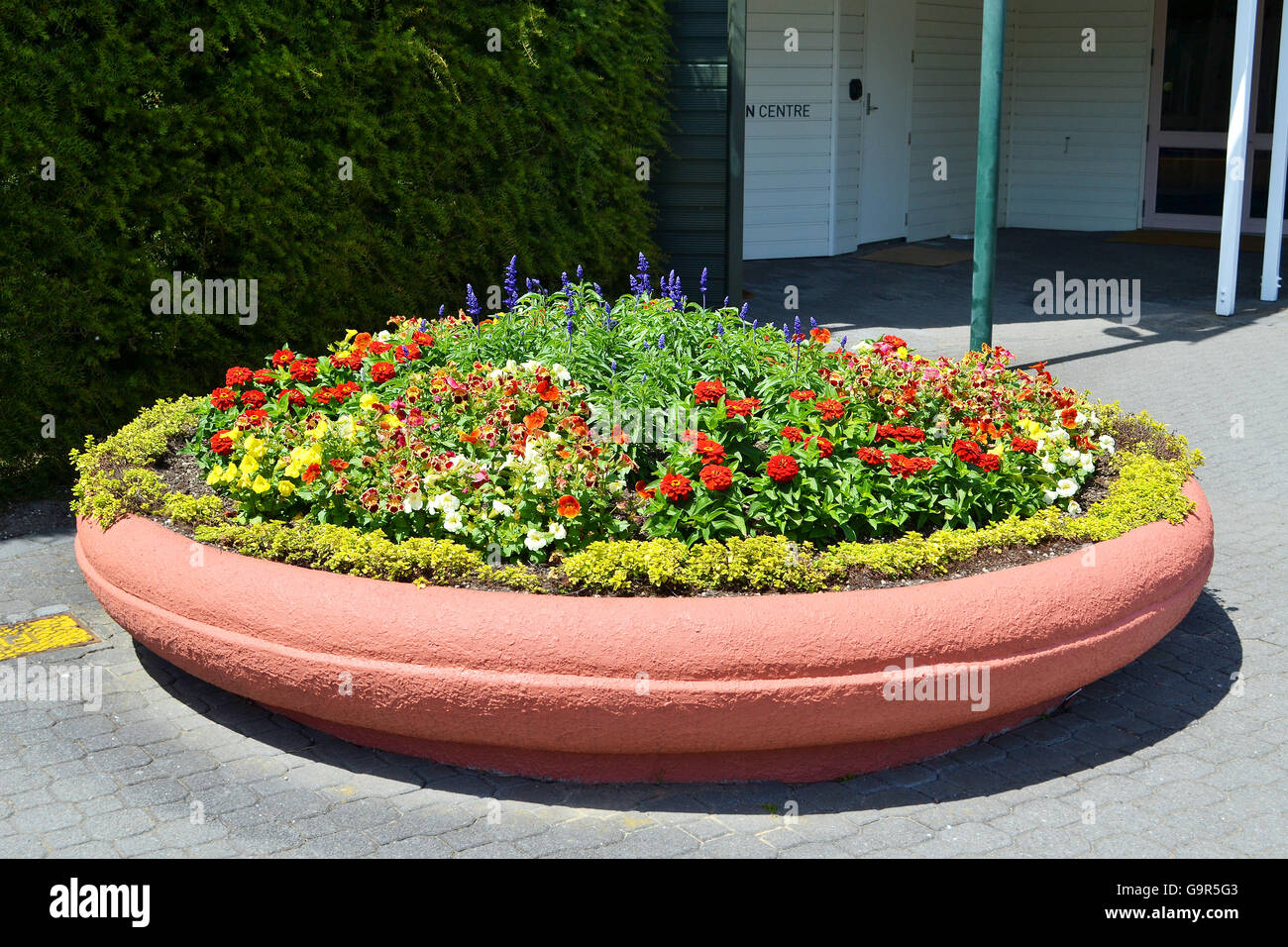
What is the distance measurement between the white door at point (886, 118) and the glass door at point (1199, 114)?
3.50m

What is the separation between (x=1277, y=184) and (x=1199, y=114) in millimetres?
4800

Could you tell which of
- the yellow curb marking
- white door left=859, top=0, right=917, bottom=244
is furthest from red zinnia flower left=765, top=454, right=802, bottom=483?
white door left=859, top=0, right=917, bottom=244

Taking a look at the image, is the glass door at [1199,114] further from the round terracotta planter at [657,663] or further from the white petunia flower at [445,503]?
the white petunia flower at [445,503]

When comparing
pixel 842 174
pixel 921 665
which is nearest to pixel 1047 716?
pixel 921 665

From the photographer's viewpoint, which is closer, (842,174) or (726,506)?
(726,506)

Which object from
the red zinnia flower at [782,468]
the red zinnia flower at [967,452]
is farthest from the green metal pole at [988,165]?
the red zinnia flower at [782,468]

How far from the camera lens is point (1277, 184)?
1129cm

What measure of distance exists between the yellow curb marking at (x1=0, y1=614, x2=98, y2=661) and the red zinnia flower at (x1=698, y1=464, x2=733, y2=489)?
260cm

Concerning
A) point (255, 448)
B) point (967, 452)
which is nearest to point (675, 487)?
point (967, 452)

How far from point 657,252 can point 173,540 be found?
19.1 feet

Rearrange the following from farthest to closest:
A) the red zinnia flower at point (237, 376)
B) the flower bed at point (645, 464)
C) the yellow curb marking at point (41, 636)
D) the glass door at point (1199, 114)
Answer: the glass door at point (1199, 114) < the red zinnia flower at point (237, 376) < the yellow curb marking at point (41, 636) < the flower bed at point (645, 464)

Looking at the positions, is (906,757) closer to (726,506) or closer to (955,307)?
(726,506)

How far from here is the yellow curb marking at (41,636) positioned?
507 centimetres

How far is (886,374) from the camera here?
526 centimetres
